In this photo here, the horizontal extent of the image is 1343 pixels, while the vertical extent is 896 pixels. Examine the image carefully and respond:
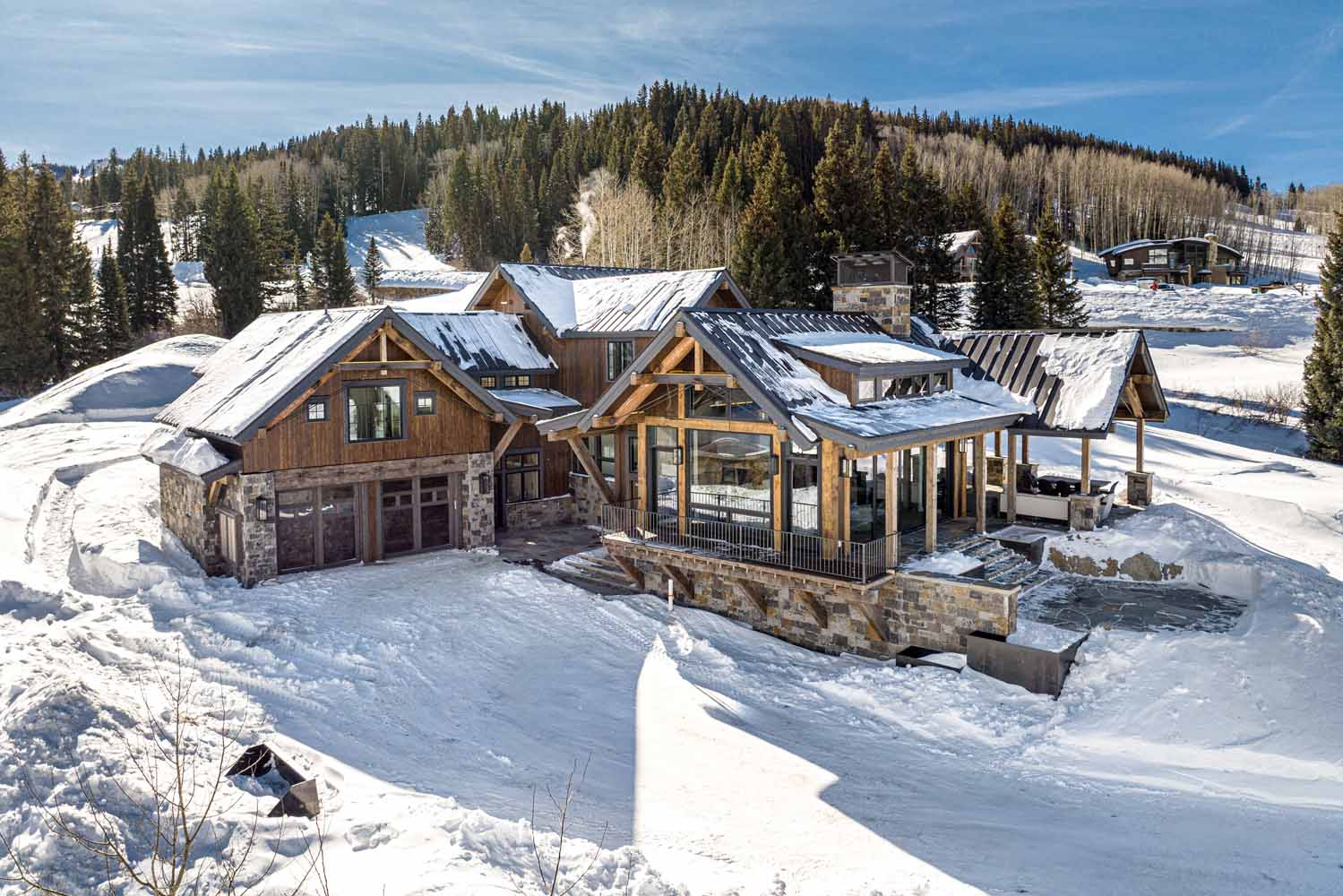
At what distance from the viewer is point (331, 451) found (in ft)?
62.6

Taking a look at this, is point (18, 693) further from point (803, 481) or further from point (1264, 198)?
point (1264, 198)

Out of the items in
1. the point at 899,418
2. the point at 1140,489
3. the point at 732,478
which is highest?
the point at 899,418

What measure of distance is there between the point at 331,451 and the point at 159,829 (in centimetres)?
1374

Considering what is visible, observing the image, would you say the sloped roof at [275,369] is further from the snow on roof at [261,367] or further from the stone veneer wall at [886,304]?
the stone veneer wall at [886,304]

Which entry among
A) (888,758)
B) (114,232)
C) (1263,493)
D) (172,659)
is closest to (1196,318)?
(1263,493)

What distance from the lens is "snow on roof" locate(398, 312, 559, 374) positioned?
24.7 metres

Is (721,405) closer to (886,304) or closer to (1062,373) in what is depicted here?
(886,304)

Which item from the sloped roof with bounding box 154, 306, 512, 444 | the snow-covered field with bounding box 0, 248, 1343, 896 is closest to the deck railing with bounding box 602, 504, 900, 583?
the snow-covered field with bounding box 0, 248, 1343, 896

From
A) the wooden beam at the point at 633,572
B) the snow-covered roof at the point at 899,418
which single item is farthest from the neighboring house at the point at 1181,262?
the wooden beam at the point at 633,572

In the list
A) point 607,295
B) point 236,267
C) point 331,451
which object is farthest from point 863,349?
point 236,267

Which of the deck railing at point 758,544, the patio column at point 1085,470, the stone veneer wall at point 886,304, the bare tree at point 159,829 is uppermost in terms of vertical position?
the stone veneer wall at point 886,304

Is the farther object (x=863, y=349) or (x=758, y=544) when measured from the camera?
(x=863, y=349)

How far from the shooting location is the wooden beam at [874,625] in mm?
15914

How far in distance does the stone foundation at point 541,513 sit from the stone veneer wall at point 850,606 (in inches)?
250
